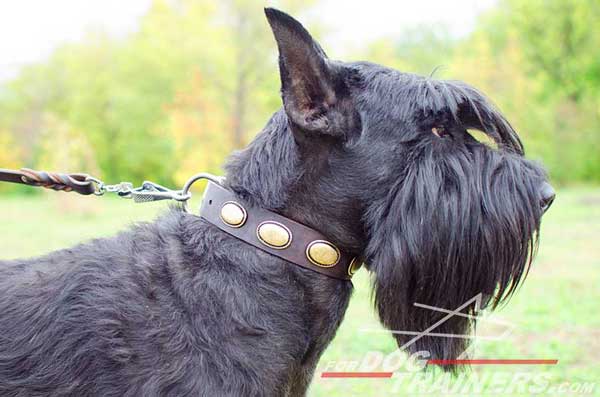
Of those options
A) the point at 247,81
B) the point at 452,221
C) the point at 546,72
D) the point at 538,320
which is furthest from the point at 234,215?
the point at 546,72

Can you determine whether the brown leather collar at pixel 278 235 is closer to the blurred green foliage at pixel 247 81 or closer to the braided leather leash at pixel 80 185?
the braided leather leash at pixel 80 185

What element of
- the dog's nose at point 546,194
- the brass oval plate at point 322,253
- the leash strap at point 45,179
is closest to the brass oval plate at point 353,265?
the brass oval plate at point 322,253

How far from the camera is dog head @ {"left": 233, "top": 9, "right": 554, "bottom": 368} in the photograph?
98.4 inches

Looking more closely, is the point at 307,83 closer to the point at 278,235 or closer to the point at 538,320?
the point at 278,235

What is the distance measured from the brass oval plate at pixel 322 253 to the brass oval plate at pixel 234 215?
0.98 feet

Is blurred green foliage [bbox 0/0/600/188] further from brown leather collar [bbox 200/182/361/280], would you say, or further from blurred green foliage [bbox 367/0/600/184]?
brown leather collar [bbox 200/182/361/280]

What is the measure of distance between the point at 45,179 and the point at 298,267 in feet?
4.34

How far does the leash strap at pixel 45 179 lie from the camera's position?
112 inches

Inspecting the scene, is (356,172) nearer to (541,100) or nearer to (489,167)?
(489,167)

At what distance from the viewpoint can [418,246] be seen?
8.27ft

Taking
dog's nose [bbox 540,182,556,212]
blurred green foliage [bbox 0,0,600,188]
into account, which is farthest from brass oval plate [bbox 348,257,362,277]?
blurred green foliage [bbox 0,0,600,188]

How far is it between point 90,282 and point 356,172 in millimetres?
1165

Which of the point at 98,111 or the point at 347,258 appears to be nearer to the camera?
the point at 347,258

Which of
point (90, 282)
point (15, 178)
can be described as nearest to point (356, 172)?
point (90, 282)
